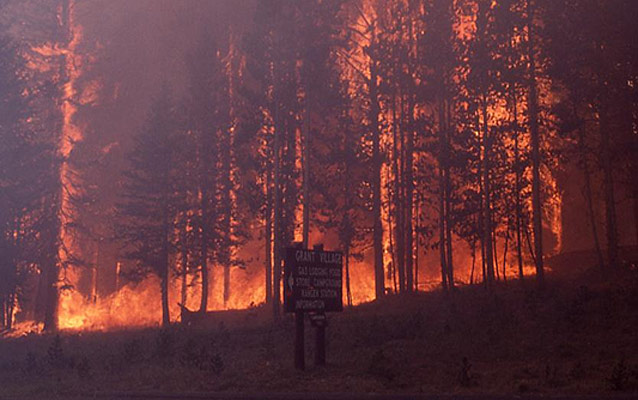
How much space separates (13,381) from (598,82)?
2666 centimetres

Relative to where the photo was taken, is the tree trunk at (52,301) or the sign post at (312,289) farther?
the tree trunk at (52,301)

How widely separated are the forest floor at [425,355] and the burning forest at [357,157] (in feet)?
5.54

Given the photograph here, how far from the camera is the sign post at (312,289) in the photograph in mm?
17453

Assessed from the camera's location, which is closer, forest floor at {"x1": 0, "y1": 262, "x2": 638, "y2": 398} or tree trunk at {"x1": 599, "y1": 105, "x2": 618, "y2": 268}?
forest floor at {"x1": 0, "y1": 262, "x2": 638, "y2": 398}

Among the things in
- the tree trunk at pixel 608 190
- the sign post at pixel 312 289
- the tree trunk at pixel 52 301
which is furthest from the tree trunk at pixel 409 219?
the tree trunk at pixel 52 301

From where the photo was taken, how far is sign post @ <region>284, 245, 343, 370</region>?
57.3 feet

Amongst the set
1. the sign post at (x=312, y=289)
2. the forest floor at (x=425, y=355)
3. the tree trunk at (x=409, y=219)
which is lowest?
the forest floor at (x=425, y=355)

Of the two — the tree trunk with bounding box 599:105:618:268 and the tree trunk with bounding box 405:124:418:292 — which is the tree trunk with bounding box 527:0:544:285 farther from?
the tree trunk with bounding box 405:124:418:292

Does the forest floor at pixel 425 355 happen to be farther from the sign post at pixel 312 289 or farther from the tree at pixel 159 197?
the tree at pixel 159 197

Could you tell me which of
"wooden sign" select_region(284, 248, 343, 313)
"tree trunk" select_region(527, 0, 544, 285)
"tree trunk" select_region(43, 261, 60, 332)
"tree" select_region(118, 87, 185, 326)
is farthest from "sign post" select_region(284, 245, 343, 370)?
"tree trunk" select_region(43, 261, 60, 332)

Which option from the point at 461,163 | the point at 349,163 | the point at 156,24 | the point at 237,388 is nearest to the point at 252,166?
the point at 349,163

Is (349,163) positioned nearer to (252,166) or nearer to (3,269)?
(252,166)

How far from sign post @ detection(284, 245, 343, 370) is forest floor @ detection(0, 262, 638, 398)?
84cm

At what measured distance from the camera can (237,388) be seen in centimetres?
1568
